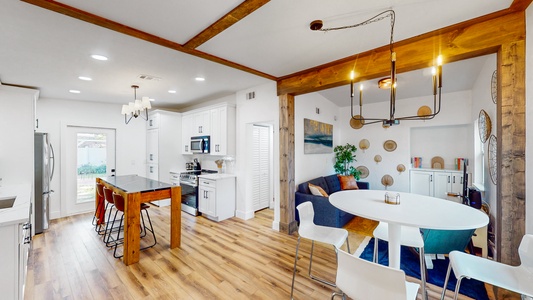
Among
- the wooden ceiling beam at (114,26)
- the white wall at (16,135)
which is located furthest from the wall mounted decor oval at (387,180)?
the white wall at (16,135)

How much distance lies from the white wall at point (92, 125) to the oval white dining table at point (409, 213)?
5513mm

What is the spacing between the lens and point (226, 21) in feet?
6.53

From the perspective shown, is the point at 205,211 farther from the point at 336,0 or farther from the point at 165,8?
the point at 336,0

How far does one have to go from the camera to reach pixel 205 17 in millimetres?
1975

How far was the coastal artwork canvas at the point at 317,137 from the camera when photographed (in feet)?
14.5

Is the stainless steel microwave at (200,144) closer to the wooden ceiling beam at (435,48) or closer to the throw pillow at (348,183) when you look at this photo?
the wooden ceiling beam at (435,48)

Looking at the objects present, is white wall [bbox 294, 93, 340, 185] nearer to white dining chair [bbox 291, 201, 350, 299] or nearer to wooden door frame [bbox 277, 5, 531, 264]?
white dining chair [bbox 291, 201, 350, 299]

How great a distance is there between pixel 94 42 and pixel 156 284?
2686 millimetres

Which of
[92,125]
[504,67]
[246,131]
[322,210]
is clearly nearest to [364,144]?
[322,210]

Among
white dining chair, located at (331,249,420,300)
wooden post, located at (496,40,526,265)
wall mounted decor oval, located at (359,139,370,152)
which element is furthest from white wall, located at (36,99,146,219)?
wooden post, located at (496,40,526,265)

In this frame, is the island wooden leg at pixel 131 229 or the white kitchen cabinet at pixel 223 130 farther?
the white kitchen cabinet at pixel 223 130

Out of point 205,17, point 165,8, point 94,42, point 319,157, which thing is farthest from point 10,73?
point 319,157

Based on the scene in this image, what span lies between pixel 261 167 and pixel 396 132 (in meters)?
3.40

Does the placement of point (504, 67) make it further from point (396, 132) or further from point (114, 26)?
point (396, 132)
